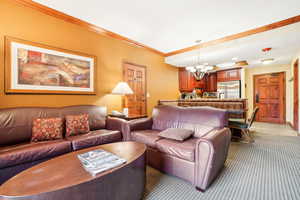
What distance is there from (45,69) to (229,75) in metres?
6.52

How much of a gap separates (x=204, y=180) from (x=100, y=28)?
11.4 ft

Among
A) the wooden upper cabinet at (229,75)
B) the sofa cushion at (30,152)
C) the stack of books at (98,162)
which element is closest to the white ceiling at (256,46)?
the wooden upper cabinet at (229,75)

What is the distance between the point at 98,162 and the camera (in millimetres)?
1187

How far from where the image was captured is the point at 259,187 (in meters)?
1.63

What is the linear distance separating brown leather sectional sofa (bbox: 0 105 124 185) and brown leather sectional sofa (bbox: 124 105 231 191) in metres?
0.64

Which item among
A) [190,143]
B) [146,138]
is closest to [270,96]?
[190,143]

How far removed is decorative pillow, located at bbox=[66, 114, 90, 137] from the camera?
220 centimetres

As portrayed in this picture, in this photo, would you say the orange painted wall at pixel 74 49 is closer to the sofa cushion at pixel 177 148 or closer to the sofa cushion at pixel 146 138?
the sofa cushion at pixel 146 138

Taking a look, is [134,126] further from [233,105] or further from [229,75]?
[229,75]

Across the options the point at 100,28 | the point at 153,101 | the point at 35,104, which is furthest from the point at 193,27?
the point at 35,104

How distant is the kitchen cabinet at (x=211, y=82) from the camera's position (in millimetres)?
6411

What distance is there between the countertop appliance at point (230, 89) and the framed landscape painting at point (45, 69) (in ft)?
18.2

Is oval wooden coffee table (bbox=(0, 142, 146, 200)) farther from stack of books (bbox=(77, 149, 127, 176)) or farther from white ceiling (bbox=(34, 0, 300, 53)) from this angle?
white ceiling (bbox=(34, 0, 300, 53))

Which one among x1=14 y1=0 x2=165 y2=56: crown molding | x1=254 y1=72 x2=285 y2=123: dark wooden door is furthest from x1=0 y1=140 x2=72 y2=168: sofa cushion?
x1=254 y1=72 x2=285 y2=123: dark wooden door
